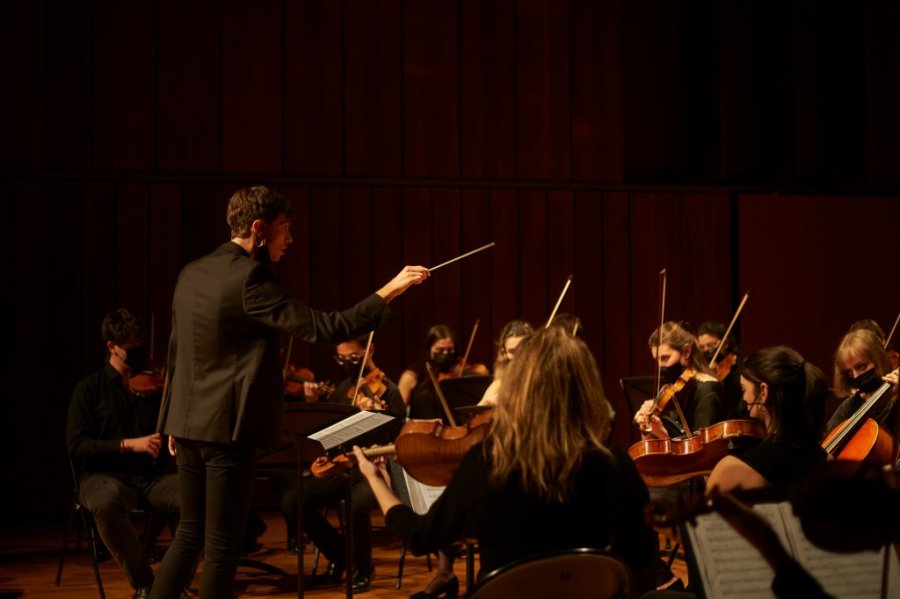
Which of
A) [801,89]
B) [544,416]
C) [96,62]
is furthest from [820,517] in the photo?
[801,89]

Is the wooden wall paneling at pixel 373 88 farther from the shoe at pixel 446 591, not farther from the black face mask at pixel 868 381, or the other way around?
the black face mask at pixel 868 381

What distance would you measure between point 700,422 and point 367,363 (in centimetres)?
177

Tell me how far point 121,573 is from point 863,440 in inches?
136

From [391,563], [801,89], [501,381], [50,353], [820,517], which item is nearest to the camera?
[820,517]

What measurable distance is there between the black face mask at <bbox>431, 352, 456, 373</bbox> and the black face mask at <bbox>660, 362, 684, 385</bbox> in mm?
1707

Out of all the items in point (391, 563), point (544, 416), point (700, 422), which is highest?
point (544, 416)

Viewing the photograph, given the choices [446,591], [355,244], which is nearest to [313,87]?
[355,244]

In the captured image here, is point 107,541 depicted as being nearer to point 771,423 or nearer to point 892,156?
point 771,423

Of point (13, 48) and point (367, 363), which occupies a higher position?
point (13, 48)

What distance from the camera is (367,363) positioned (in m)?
5.30

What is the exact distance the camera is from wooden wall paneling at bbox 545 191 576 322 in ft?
24.4

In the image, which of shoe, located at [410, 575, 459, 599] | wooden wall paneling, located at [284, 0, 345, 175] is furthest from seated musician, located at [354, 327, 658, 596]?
wooden wall paneling, located at [284, 0, 345, 175]

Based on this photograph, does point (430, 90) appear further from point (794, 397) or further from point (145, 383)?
point (794, 397)

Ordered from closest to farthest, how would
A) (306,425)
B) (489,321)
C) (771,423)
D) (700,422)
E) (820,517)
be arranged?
(820,517), (771,423), (306,425), (700,422), (489,321)
